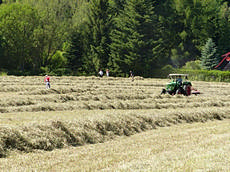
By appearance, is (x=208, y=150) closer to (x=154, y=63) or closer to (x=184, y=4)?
(x=154, y=63)

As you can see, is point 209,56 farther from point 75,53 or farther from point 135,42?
point 75,53

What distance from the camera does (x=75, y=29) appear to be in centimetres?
6269

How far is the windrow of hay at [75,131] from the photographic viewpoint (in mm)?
9930

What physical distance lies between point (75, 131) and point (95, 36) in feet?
163

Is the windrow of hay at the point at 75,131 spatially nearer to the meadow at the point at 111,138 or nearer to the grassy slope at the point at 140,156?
the meadow at the point at 111,138

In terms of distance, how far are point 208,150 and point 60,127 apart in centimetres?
460

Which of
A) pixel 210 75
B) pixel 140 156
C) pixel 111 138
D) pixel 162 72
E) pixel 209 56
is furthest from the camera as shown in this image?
pixel 209 56

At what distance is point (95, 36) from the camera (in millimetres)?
60219

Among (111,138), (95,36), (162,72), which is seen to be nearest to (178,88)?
(111,138)

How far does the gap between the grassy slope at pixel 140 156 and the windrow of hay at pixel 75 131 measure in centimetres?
40

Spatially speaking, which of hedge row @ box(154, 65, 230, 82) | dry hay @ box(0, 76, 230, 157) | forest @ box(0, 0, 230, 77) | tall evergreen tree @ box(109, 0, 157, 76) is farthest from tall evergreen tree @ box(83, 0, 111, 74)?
dry hay @ box(0, 76, 230, 157)

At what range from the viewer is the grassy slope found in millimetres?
8227

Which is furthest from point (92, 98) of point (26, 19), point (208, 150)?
point (26, 19)

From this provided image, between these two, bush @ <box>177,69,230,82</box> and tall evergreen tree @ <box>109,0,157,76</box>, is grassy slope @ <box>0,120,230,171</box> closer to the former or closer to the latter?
bush @ <box>177,69,230,82</box>
